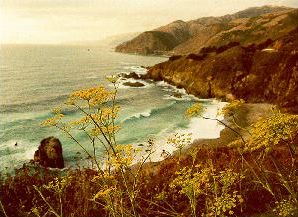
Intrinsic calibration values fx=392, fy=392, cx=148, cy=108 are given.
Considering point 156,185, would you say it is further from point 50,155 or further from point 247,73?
point 247,73

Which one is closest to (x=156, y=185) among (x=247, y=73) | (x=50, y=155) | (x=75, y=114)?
(x=50, y=155)

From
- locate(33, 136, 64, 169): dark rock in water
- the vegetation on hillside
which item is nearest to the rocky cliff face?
locate(33, 136, 64, 169): dark rock in water

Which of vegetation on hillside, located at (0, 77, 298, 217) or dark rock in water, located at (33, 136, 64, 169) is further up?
vegetation on hillside, located at (0, 77, 298, 217)

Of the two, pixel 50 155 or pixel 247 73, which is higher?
pixel 247 73

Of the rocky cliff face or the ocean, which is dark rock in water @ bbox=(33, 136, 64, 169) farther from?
the rocky cliff face

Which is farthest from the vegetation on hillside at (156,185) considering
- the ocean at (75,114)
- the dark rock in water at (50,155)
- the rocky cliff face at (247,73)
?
the rocky cliff face at (247,73)

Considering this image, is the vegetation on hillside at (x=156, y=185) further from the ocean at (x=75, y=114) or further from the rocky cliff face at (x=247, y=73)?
the rocky cliff face at (x=247, y=73)

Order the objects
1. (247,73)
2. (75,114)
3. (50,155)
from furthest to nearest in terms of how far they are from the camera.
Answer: (247,73)
(75,114)
(50,155)

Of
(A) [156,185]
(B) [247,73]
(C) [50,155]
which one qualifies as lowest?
(C) [50,155]
